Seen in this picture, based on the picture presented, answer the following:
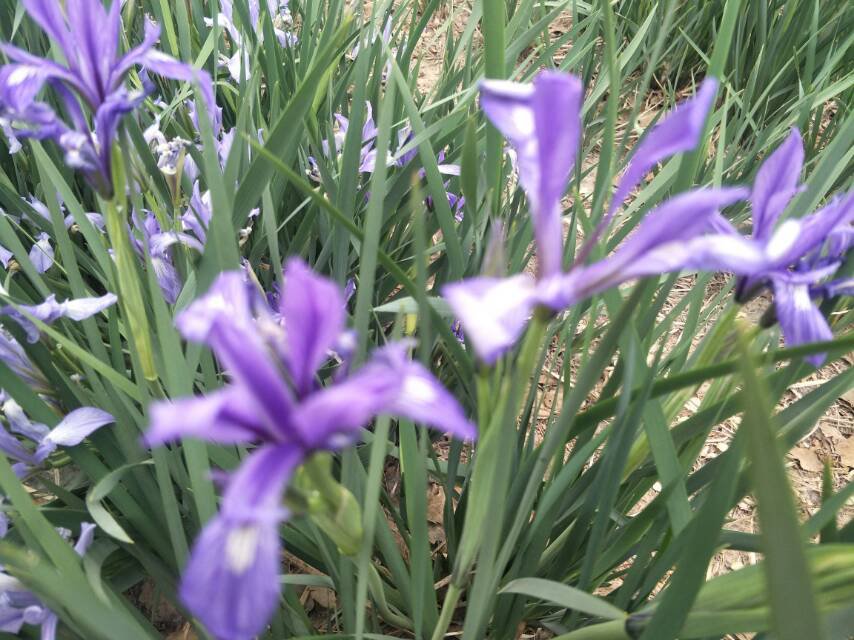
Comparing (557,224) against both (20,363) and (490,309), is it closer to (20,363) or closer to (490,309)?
(490,309)

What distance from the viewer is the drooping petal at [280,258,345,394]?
0.87 ft

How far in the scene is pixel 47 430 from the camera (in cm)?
60

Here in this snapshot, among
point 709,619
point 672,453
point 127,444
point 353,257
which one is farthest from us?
A: point 353,257

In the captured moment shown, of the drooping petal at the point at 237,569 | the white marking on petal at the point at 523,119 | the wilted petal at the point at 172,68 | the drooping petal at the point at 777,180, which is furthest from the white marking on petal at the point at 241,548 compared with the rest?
the drooping petal at the point at 777,180

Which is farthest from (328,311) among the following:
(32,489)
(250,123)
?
(32,489)

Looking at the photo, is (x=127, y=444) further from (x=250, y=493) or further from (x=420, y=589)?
(x=250, y=493)

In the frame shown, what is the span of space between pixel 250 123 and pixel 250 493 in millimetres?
693

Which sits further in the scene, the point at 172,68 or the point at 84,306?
Answer: the point at 84,306

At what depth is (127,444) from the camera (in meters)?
0.61

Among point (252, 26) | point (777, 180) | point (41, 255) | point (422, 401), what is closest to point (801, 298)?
point (777, 180)

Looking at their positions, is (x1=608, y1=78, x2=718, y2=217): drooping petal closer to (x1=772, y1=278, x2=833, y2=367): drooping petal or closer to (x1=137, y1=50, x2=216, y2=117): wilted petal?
(x1=772, y1=278, x2=833, y2=367): drooping petal

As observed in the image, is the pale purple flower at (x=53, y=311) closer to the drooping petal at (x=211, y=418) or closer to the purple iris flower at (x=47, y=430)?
the purple iris flower at (x=47, y=430)

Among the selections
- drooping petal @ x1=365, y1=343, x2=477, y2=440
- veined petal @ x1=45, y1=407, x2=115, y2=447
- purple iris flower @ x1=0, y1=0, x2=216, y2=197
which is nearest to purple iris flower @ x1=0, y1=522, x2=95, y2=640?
veined petal @ x1=45, y1=407, x2=115, y2=447

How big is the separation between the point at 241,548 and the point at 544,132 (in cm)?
23
